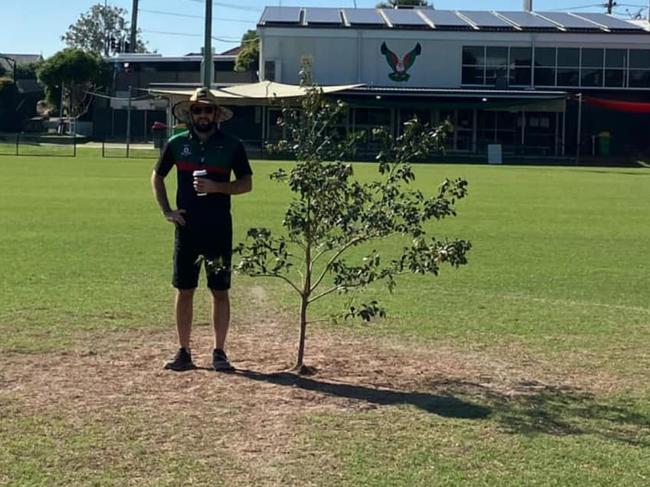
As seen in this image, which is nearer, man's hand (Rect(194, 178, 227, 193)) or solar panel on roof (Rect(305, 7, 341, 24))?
man's hand (Rect(194, 178, 227, 193))

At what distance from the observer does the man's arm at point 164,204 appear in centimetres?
709

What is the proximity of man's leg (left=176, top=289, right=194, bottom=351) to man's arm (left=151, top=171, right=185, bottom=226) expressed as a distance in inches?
21.3

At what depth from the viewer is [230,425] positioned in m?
5.78

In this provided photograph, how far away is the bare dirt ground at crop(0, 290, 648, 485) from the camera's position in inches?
228

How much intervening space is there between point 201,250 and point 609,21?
57895 mm

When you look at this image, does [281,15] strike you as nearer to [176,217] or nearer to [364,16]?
[364,16]

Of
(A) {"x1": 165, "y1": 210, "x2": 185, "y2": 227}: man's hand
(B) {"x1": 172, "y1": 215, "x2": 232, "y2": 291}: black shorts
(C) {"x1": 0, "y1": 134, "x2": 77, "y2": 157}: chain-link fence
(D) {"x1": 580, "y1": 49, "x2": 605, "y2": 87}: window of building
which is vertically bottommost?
(B) {"x1": 172, "y1": 215, "x2": 232, "y2": 291}: black shorts

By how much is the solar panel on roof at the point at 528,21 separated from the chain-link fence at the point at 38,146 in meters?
26.5

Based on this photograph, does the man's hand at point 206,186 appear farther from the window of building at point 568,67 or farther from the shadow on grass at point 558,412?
the window of building at point 568,67

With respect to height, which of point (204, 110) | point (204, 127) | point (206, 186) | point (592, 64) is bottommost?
point (206, 186)

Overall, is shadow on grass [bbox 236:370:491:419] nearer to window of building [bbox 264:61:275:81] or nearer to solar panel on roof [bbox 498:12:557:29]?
window of building [bbox 264:61:275:81]

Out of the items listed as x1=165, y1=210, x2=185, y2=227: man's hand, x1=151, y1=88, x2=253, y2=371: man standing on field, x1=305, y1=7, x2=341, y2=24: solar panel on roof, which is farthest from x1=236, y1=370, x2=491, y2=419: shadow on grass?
x1=305, y1=7, x2=341, y2=24: solar panel on roof

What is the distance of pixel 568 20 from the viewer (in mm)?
60062

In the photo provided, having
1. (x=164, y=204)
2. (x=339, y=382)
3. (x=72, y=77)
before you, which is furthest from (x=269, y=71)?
(x=339, y=382)
